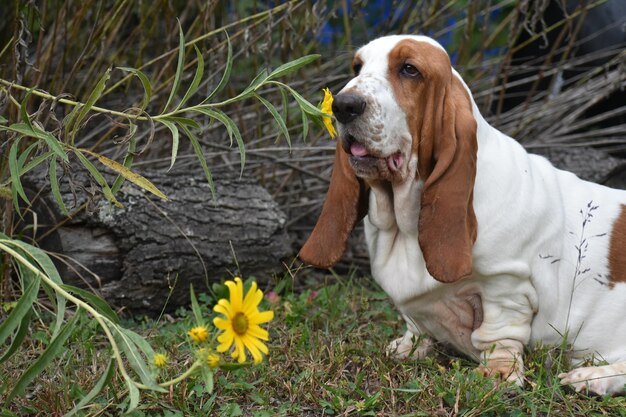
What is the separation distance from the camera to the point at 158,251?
3.78 metres

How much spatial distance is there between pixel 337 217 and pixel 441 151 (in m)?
0.46

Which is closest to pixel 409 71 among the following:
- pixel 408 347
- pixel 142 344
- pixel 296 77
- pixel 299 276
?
pixel 408 347

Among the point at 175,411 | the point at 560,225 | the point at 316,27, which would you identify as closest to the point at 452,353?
the point at 560,225

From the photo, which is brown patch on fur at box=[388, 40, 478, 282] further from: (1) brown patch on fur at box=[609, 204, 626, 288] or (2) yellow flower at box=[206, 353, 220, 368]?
(2) yellow flower at box=[206, 353, 220, 368]

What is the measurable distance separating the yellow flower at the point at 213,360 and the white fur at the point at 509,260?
3.26 feet

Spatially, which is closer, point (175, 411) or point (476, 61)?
point (175, 411)

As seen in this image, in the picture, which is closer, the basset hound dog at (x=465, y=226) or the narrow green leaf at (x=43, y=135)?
the narrow green leaf at (x=43, y=135)

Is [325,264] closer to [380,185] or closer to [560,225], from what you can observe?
[380,185]

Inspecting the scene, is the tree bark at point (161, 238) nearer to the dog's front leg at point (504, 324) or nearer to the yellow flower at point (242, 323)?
the dog's front leg at point (504, 324)

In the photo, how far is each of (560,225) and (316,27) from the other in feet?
5.32

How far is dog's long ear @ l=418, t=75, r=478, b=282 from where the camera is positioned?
2799 millimetres

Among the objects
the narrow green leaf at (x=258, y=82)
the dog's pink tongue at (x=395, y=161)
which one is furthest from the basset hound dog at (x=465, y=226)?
the narrow green leaf at (x=258, y=82)

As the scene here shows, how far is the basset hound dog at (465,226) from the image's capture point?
2.82 m

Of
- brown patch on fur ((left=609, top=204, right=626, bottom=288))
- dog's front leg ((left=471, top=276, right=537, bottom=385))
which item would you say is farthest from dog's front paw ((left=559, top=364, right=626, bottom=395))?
brown patch on fur ((left=609, top=204, right=626, bottom=288))
